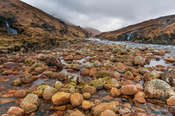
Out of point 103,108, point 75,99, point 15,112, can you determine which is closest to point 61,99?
point 75,99

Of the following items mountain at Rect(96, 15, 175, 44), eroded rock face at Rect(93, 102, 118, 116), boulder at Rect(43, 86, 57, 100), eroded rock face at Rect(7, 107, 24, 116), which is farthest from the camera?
mountain at Rect(96, 15, 175, 44)

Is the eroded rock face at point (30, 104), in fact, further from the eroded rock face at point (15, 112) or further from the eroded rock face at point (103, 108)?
the eroded rock face at point (103, 108)

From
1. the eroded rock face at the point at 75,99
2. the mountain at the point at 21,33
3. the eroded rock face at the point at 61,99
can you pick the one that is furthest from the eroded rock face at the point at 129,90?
the mountain at the point at 21,33

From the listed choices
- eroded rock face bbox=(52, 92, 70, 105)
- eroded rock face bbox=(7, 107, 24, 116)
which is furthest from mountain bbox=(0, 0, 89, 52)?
eroded rock face bbox=(52, 92, 70, 105)

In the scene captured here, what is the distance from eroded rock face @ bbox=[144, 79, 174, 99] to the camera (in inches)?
108

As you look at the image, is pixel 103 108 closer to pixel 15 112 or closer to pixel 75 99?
pixel 75 99

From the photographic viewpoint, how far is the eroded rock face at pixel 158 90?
2742 mm

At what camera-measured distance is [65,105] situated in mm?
2609

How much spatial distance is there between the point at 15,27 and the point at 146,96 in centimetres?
2752

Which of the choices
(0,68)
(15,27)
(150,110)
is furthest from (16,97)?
(15,27)

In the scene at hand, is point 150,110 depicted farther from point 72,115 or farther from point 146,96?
point 72,115

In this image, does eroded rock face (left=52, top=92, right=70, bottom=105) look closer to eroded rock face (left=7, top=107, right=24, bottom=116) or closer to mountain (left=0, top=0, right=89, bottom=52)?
eroded rock face (left=7, top=107, right=24, bottom=116)

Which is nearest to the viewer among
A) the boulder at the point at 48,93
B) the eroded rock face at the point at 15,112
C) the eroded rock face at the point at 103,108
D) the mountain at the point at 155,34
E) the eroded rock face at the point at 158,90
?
the eroded rock face at the point at 15,112

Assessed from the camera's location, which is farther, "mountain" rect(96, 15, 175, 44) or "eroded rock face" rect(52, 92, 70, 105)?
"mountain" rect(96, 15, 175, 44)
